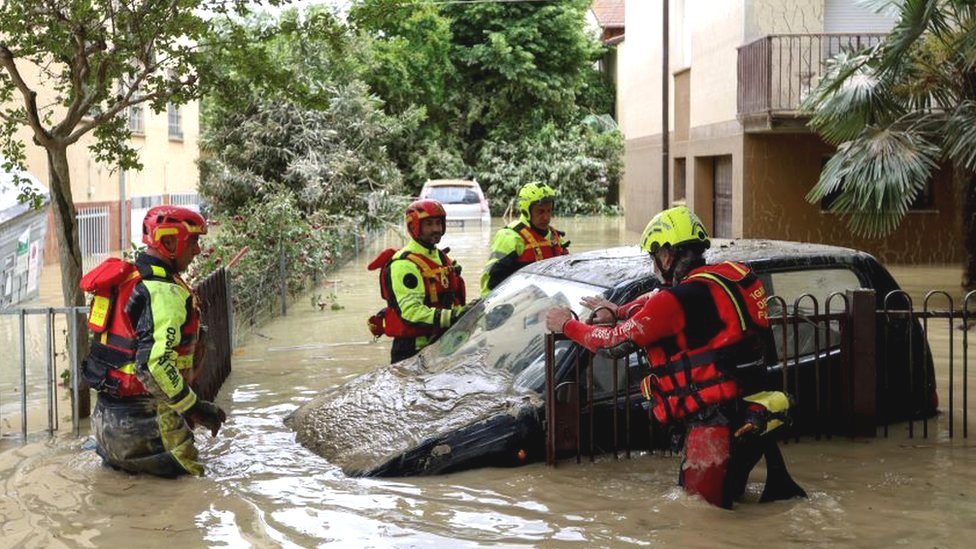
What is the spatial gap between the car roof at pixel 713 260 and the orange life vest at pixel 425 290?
0.66 m

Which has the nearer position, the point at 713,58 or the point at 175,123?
the point at 713,58

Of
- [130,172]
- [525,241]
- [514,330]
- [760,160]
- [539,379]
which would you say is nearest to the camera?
[539,379]

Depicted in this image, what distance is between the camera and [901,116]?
14.4 meters

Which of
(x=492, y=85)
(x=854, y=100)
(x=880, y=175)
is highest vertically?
(x=492, y=85)

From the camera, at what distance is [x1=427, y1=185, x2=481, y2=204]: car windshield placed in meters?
30.9

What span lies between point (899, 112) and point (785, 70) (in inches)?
167

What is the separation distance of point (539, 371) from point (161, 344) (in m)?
1.95

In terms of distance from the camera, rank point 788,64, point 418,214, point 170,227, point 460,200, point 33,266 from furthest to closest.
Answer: point 460,200 → point 788,64 → point 33,266 → point 418,214 → point 170,227

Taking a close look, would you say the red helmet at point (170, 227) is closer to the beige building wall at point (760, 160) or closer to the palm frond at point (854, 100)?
the palm frond at point (854, 100)

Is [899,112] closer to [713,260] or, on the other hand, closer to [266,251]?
[266,251]

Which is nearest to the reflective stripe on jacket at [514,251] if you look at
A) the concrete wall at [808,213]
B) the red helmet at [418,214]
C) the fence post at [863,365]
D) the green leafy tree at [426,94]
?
the red helmet at [418,214]

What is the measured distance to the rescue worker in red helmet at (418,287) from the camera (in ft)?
25.3

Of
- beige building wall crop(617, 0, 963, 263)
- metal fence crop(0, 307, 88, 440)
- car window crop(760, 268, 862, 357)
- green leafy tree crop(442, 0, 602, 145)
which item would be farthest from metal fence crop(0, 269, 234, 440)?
green leafy tree crop(442, 0, 602, 145)

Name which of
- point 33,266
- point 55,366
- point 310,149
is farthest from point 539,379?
point 310,149
